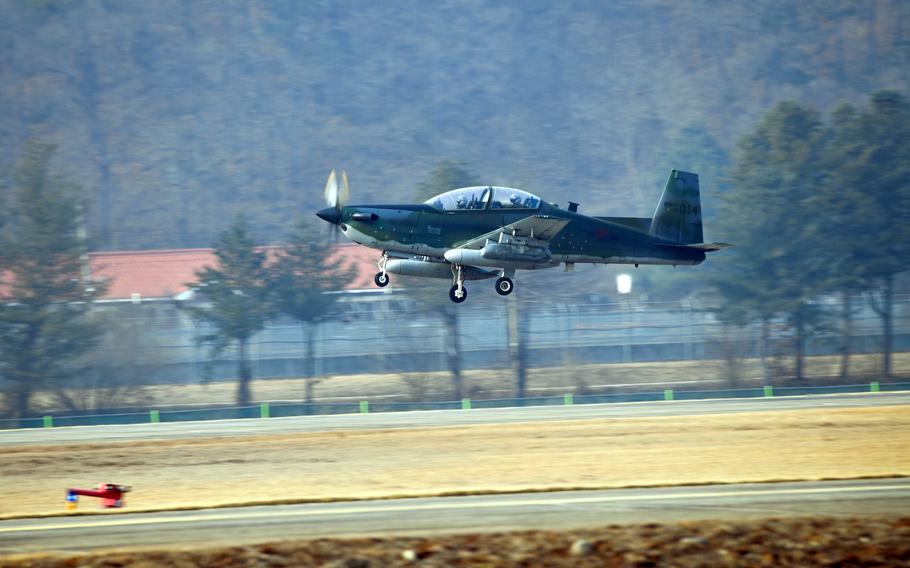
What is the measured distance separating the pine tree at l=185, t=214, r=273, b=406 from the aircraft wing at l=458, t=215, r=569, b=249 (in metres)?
37.6

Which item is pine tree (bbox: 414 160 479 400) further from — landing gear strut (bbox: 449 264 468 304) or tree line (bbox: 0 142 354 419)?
landing gear strut (bbox: 449 264 468 304)

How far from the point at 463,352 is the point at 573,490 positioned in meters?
51.7

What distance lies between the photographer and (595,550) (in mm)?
18062

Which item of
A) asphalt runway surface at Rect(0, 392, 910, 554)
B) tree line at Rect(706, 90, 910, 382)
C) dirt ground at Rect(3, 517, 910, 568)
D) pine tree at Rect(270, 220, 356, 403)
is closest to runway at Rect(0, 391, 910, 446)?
asphalt runway surface at Rect(0, 392, 910, 554)

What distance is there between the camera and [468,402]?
5459cm

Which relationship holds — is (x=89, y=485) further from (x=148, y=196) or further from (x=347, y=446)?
(x=148, y=196)

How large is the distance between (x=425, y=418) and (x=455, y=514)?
86.5ft

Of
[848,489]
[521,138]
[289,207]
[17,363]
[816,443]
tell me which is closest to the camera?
[848,489]

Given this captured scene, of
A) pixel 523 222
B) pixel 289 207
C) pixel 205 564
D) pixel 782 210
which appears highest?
pixel 289 207

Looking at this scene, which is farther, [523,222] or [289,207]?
[289,207]

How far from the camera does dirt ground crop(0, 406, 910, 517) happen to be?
2627cm

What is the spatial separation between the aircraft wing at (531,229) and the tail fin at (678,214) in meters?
4.22

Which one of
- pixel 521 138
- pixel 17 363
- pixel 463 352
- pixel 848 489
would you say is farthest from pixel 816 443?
pixel 521 138

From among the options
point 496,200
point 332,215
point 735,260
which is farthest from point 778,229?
point 332,215
